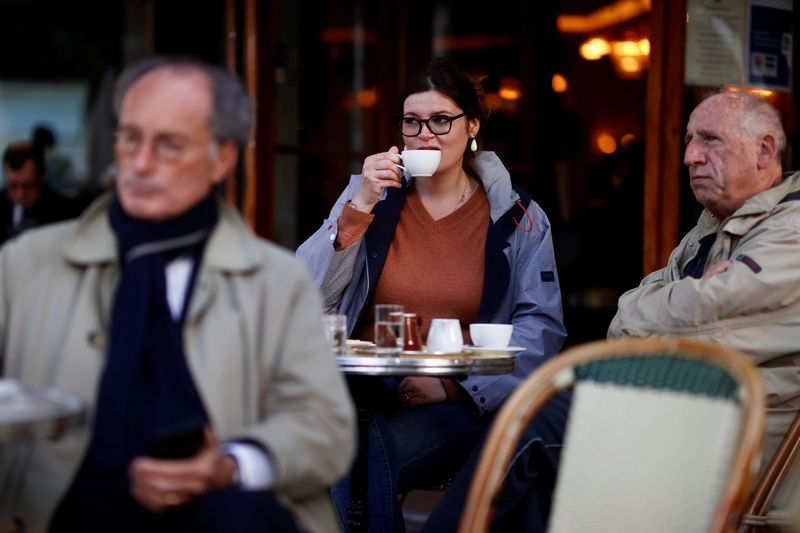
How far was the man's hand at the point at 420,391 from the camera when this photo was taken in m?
3.75

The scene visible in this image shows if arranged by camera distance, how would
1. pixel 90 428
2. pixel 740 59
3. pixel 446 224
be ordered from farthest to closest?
pixel 740 59 < pixel 446 224 < pixel 90 428

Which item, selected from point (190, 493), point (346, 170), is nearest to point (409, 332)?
point (190, 493)

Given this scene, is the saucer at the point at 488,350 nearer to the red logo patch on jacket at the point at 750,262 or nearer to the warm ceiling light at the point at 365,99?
the red logo patch on jacket at the point at 750,262

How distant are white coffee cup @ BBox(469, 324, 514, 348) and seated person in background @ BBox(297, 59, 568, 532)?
0.30m

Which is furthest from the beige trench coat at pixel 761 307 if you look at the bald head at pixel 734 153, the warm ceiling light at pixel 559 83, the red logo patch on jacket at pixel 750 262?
the warm ceiling light at pixel 559 83

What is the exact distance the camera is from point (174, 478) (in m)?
1.97

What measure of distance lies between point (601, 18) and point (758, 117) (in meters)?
3.71

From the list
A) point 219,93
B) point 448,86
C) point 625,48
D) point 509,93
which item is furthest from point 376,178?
point 509,93

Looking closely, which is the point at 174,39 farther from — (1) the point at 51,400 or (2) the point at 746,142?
(1) the point at 51,400

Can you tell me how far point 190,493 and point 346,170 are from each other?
496 cm

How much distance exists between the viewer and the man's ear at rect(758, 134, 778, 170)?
3.69 metres

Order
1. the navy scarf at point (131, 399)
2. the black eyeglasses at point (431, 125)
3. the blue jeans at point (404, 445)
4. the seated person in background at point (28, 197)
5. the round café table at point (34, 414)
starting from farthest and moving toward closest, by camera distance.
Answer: the seated person in background at point (28, 197), the black eyeglasses at point (431, 125), the blue jeans at point (404, 445), the navy scarf at point (131, 399), the round café table at point (34, 414)

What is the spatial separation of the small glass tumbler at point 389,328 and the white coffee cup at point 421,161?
58cm

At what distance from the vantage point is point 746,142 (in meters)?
3.70
